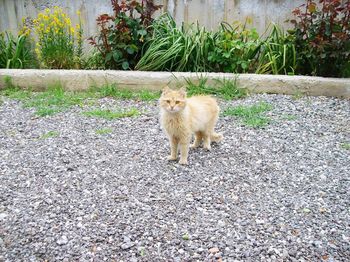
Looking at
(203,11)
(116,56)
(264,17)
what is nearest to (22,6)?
(116,56)

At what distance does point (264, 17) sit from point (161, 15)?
5.75 ft

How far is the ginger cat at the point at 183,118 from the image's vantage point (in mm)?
3293

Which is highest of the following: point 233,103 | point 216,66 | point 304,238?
point 216,66

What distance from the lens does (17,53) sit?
6.08 m

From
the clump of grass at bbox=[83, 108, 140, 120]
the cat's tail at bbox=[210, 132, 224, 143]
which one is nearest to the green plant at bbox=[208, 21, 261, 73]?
the clump of grass at bbox=[83, 108, 140, 120]

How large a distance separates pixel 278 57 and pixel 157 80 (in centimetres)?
186

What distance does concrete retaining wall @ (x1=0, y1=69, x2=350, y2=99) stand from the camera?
513cm

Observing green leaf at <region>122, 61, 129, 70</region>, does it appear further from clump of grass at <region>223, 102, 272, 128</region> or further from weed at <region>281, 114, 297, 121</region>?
weed at <region>281, 114, 297, 121</region>

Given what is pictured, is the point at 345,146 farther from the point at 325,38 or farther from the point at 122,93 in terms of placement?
the point at 122,93

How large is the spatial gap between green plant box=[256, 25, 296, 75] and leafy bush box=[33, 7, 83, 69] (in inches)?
114

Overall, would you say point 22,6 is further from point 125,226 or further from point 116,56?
point 125,226

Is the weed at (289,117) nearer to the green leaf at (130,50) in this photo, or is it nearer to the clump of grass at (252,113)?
the clump of grass at (252,113)

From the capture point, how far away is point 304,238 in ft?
7.86

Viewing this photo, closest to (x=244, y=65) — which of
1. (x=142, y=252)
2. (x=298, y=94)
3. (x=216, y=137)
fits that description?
(x=298, y=94)
